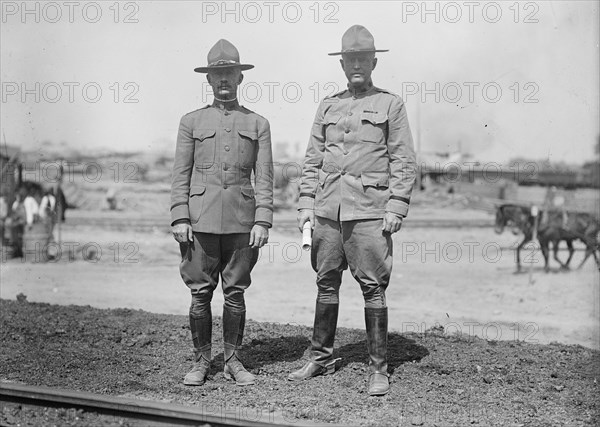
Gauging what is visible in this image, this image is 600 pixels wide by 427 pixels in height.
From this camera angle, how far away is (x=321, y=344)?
532 cm

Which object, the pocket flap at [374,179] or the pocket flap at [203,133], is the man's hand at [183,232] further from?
the pocket flap at [374,179]

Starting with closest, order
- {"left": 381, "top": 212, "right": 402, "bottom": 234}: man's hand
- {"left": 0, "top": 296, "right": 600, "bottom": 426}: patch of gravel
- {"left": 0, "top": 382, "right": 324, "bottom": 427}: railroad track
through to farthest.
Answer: {"left": 0, "top": 382, "right": 324, "bottom": 427}: railroad track < {"left": 0, "top": 296, "right": 600, "bottom": 426}: patch of gravel < {"left": 381, "top": 212, "right": 402, "bottom": 234}: man's hand

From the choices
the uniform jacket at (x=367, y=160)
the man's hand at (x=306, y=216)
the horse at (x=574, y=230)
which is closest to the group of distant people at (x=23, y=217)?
the horse at (x=574, y=230)

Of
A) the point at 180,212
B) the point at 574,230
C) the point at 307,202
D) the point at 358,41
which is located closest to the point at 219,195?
the point at 180,212

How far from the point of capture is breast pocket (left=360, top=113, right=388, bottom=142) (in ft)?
16.5

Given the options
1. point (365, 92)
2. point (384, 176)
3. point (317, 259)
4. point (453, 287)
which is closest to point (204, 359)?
point (317, 259)

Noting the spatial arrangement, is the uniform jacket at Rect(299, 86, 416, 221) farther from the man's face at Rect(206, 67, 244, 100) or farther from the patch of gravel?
the patch of gravel

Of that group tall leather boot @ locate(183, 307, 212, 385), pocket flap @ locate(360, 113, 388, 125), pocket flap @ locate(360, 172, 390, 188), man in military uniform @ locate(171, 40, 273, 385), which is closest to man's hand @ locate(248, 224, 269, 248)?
man in military uniform @ locate(171, 40, 273, 385)

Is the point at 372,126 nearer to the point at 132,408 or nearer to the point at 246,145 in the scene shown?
the point at 246,145

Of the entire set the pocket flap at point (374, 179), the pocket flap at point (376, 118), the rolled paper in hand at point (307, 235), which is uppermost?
the pocket flap at point (376, 118)

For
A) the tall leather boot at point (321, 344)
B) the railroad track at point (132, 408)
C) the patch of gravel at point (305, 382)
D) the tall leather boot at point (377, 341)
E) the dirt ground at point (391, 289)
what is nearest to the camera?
the railroad track at point (132, 408)

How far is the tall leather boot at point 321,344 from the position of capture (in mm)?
5266

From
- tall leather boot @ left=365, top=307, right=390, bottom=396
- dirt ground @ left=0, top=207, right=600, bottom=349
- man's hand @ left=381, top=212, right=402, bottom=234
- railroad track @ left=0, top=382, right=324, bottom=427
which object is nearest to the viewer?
railroad track @ left=0, top=382, right=324, bottom=427

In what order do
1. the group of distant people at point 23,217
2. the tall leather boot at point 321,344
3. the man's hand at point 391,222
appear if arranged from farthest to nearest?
1. the group of distant people at point 23,217
2. the tall leather boot at point 321,344
3. the man's hand at point 391,222
